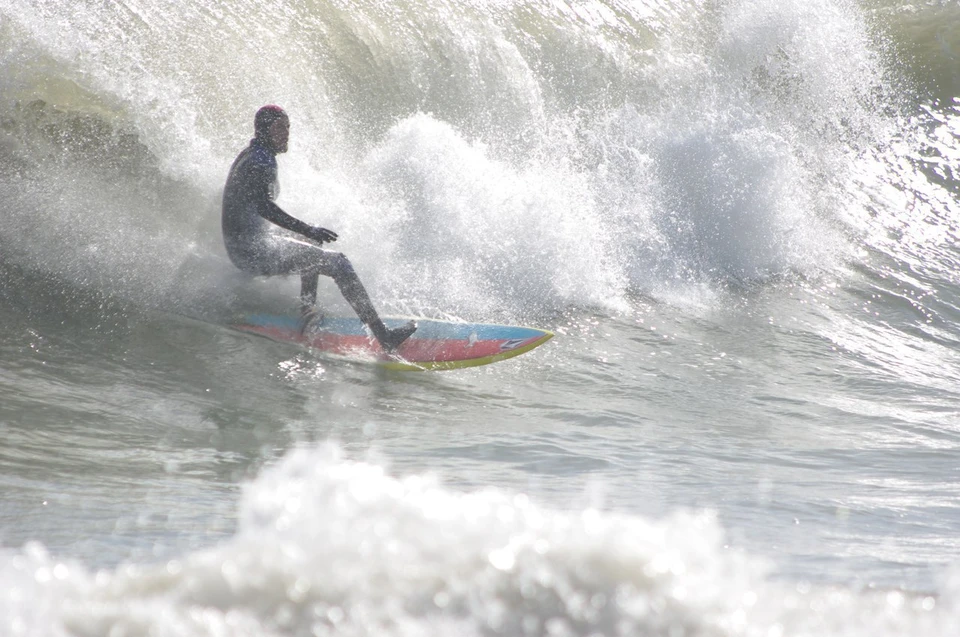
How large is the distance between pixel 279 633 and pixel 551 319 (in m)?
6.35

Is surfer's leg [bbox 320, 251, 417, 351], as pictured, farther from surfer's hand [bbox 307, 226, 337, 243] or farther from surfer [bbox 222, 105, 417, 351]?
surfer's hand [bbox 307, 226, 337, 243]

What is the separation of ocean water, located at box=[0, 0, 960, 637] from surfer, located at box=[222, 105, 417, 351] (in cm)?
46

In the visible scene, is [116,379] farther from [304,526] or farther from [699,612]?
[699,612]

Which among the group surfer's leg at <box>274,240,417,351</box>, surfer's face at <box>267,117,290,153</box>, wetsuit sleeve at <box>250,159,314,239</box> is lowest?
surfer's leg at <box>274,240,417,351</box>

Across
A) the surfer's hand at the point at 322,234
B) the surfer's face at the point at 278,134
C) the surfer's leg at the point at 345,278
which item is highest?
the surfer's face at the point at 278,134

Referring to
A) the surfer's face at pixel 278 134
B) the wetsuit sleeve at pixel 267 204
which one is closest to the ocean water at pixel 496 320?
the wetsuit sleeve at pixel 267 204

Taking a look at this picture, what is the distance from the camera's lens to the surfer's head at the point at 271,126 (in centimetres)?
638

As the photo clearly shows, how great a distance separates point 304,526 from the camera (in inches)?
89.5

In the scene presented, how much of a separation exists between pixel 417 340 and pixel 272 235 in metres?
1.25

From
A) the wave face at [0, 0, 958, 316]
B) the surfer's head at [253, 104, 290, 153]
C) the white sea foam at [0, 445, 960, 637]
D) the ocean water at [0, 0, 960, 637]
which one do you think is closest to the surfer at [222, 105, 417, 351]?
the surfer's head at [253, 104, 290, 153]

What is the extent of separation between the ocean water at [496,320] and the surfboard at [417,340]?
13 centimetres

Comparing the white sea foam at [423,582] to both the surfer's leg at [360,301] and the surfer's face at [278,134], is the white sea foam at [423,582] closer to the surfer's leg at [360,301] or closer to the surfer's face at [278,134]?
the surfer's leg at [360,301]

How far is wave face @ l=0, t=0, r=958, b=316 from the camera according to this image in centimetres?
757

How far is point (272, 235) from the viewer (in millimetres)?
6641
